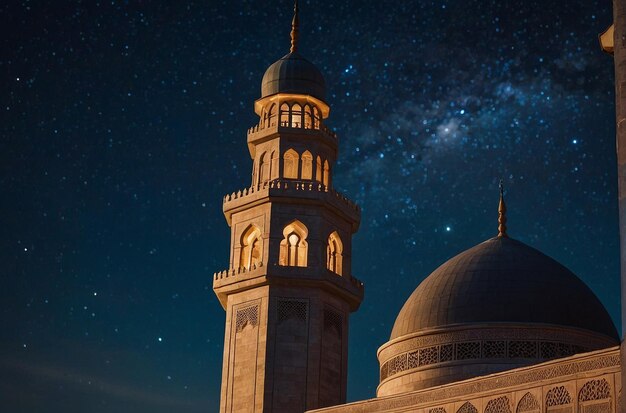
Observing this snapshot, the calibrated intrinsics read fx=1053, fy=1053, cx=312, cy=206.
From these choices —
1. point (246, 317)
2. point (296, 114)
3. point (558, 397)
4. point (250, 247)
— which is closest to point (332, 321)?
point (246, 317)

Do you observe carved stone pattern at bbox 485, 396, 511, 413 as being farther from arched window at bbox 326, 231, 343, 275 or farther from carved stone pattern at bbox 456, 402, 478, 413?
arched window at bbox 326, 231, 343, 275

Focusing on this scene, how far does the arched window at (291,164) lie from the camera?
2425cm

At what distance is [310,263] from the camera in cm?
2300

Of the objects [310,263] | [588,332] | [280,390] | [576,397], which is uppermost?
[310,263]

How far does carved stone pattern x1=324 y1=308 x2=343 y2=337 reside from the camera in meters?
23.0

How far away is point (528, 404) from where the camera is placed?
15922mm

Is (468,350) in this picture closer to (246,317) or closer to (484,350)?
(484,350)

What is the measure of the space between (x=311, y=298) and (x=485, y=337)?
12.4ft

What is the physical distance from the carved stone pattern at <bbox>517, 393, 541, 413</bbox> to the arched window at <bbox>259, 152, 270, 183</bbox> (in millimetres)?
9823

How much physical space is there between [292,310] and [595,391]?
8.96 m

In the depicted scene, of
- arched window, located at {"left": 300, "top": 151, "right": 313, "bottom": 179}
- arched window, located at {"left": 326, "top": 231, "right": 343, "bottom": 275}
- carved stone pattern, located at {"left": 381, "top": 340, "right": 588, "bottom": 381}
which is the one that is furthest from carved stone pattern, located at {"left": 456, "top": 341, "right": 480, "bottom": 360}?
arched window, located at {"left": 300, "top": 151, "right": 313, "bottom": 179}

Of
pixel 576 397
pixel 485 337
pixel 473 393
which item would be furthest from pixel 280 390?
pixel 576 397

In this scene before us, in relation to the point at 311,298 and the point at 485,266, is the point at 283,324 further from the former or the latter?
the point at 485,266

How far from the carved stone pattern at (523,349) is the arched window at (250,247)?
5919 mm
